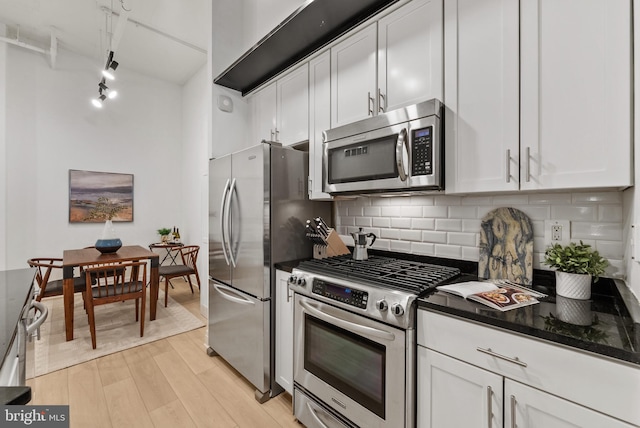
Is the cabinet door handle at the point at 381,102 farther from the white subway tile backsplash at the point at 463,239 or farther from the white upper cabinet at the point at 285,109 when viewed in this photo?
the white subway tile backsplash at the point at 463,239

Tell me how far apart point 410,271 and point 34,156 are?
534cm

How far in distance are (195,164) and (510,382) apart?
501 centimetres

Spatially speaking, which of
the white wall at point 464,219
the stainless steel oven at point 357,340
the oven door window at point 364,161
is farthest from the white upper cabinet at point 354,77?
the stainless steel oven at point 357,340

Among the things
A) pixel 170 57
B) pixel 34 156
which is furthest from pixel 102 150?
pixel 170 57

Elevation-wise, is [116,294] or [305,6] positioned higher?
[305,6]

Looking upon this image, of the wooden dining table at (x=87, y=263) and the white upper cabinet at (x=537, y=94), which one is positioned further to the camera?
the wooden dining table at (x=87, y=263)

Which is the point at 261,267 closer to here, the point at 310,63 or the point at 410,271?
the point at 410,271

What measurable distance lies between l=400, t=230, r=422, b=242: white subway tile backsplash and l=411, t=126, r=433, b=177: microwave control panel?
606 mm

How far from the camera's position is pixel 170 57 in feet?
14.7

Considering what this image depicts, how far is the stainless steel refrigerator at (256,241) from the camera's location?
2.06m

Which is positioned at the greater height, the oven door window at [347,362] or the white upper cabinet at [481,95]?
the white upper cabinet at [481,95]

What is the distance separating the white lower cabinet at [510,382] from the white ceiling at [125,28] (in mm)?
4087

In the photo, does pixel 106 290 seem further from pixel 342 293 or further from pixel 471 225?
pixel 471 225

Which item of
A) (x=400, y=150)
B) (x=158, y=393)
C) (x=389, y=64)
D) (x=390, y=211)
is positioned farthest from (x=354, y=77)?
(x=158, y=393)
